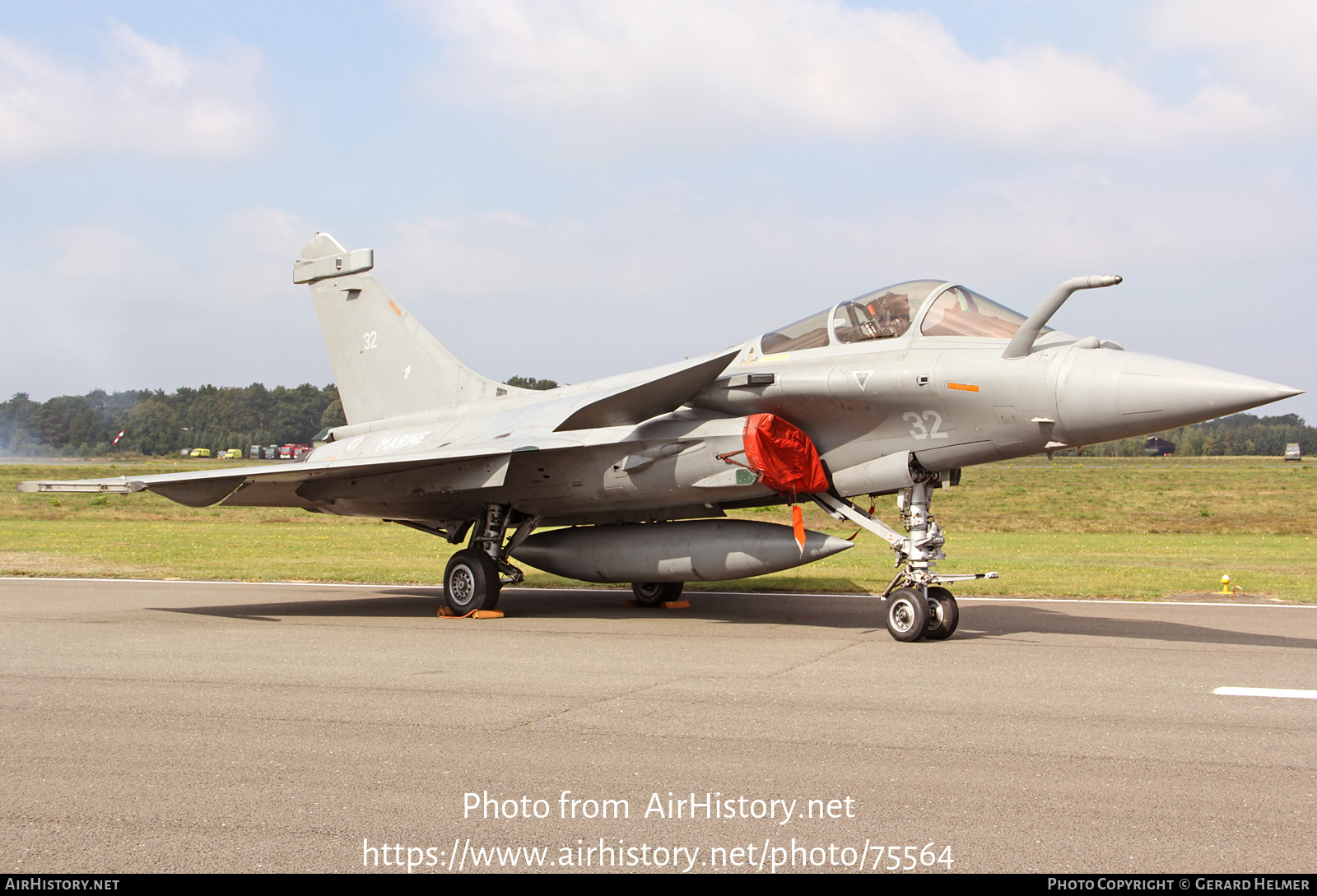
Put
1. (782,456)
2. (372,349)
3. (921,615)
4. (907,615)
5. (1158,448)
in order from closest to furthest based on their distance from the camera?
(921,615) < (907,615) < (782,456) < (372,349) < (1158,448)

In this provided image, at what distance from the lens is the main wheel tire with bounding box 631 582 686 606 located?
44.1 ft

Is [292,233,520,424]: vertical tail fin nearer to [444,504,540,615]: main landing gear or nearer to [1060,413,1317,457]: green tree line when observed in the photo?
[444,504,540,615]: main landing gear

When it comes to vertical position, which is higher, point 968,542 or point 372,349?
point 372,349

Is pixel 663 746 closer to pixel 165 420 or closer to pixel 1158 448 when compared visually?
pixel 165 420

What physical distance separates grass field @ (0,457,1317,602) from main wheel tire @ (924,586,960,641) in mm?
4872

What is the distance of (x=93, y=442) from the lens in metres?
81.6

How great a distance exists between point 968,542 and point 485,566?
51.5ft

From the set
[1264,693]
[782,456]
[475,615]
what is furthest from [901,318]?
[475,615]

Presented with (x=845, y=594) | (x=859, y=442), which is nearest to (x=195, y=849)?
(x=859, y=442)

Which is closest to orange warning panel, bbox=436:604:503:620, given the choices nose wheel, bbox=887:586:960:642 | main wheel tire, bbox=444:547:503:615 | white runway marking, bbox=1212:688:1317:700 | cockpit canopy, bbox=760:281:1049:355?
main wheel tire, bbox=444:547:503:615

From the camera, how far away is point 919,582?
972cm

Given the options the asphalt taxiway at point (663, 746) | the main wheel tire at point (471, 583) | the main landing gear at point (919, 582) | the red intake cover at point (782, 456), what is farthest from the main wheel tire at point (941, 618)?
the main wheel tire at point (471, 583)

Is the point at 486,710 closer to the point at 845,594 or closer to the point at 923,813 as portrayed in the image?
the point at 923,813

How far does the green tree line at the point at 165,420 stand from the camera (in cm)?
8231
